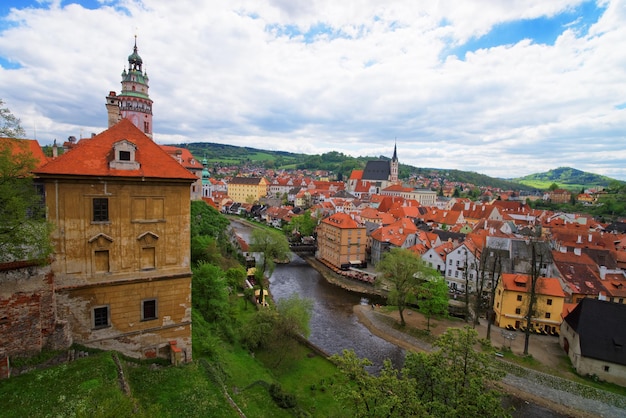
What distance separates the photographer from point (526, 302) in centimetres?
3092

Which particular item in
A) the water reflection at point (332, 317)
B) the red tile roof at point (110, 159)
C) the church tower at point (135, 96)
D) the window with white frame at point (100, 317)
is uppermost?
the church tower at point (135, 96)

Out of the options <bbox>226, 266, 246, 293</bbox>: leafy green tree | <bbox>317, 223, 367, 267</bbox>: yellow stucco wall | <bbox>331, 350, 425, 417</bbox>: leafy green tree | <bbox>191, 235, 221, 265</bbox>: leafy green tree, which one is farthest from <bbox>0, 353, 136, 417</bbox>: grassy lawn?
<bbox>317, 223, 367, 267</bbox>: yellow stucco wall

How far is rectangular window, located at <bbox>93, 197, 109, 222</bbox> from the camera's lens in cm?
1404

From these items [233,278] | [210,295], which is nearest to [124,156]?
[210,295]

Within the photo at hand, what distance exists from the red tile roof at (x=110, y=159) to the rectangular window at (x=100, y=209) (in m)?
1.06

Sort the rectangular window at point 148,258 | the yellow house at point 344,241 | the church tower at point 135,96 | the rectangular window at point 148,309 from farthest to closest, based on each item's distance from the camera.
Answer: the yellow house at point 344,241 → the church tower at point 135,96 → the rectangular window at point 148,258 → the rectangular window at point 148,309

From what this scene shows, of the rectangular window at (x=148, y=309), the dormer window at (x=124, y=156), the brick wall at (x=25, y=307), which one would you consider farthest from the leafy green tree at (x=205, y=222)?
the brick wall at (x=25, y=307)

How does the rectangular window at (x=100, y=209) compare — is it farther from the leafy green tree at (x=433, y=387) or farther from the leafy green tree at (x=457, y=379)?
the leafy green tree at (x=457, y=379)

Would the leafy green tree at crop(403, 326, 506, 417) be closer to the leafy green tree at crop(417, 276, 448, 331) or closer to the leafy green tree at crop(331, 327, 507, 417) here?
the leafy green tree at crop(331, 327, 507, 417)

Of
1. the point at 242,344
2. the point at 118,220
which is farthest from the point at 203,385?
the point at 242,344

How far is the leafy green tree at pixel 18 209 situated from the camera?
1077cm

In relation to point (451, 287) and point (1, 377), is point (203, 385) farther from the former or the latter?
point (451, 287)


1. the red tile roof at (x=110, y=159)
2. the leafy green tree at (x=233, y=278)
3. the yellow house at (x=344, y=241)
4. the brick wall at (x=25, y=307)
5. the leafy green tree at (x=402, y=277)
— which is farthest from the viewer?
the yellow house at (x=344, y=241)

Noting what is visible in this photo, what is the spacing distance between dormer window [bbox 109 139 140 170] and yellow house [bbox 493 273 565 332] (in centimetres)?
3094
